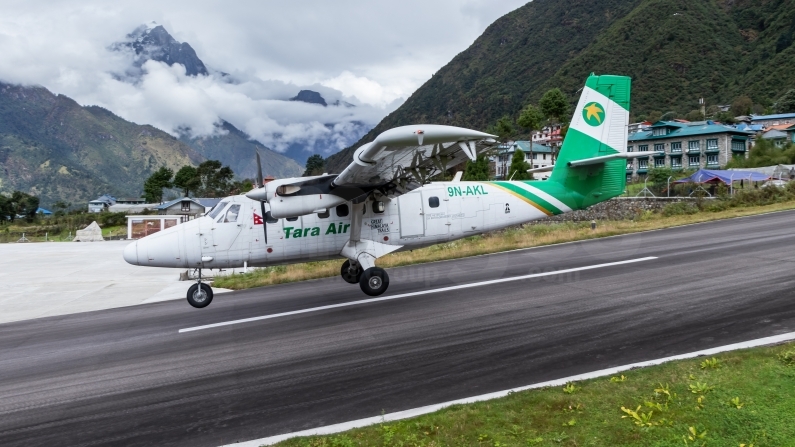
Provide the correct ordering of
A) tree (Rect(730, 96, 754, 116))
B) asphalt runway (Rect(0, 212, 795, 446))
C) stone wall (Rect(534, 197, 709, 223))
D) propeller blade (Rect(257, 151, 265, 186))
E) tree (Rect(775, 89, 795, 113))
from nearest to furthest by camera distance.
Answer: asphalt runway (Rect(0, 212, 795, 446)) < propeller blade (Rect(257, 151, 265, 186)) < stone wall (Rect(534, 197, 709, 223)) < tree (Rect(775, 89, 795, 113)) < tree (Rect(730, 96, 754, 116))

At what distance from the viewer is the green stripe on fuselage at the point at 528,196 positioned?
14188 mm

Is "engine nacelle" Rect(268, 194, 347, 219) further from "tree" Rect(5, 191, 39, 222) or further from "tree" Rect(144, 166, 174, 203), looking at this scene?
"tree" Rect(144, 166, 174, 203)

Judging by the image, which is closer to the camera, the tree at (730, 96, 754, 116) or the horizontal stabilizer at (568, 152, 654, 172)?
the horizontal stabilizer at (568, 152, 654, 172)

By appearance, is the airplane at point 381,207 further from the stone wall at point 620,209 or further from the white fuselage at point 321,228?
the stone wall at point 620,209

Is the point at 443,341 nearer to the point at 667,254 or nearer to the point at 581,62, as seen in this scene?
the point at 667,254

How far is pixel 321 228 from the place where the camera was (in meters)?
13.0

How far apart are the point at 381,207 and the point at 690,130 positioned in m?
77.5

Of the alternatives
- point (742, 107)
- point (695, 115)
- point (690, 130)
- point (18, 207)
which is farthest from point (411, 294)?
Answer: point (742, 107)

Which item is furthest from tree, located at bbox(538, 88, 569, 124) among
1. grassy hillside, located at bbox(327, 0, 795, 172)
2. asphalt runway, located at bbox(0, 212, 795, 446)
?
asphalt runway, located at bbox(0, 212, 795, 446)

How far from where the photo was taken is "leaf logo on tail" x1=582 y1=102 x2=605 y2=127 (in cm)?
1451

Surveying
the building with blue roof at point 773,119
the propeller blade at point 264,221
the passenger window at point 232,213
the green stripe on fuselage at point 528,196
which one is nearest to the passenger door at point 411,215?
the green stripe on fuselage at point 528,196

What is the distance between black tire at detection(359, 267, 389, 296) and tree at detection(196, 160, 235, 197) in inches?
3688

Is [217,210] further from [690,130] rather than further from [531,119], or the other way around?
[690,130]

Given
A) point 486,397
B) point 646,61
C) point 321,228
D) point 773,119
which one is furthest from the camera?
point 646,61
